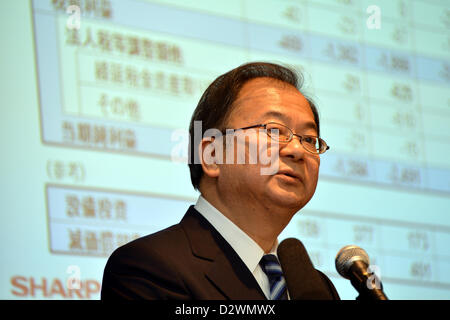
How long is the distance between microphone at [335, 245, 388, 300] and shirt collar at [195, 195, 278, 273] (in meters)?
0.25

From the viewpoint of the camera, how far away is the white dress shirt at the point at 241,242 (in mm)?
1848

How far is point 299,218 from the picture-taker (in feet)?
10.6

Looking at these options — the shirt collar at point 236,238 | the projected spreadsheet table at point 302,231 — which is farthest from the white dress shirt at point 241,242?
the projected spreadsheet table at point 302,231

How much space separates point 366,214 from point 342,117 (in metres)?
0.51

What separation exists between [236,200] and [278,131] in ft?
0.77

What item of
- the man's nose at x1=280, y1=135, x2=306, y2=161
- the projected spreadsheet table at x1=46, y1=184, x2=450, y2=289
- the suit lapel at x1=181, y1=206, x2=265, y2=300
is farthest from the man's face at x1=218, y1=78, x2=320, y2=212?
the projected spreadsheet table at x1=46, y1=184, x2=450, y2=289

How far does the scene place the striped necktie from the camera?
70.7 inches

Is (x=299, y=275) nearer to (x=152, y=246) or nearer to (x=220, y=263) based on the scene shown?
(x=220, y=263)

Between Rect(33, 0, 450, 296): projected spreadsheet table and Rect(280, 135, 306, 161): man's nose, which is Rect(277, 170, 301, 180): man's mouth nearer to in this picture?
Rect(280, 135, 306, 161): man's nose

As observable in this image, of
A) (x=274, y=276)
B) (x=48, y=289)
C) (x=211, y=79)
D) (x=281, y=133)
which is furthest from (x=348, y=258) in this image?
(x=211, y=79)
